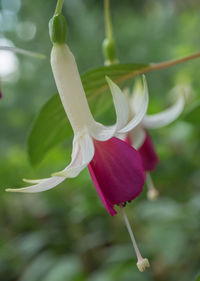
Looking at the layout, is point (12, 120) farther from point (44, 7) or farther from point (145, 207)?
point (145, 207)

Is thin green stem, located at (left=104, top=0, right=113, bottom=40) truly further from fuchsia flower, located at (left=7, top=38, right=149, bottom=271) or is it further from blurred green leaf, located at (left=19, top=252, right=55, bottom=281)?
blurred green leaf, located at (left=19, top=252, right=55, bottom=281)

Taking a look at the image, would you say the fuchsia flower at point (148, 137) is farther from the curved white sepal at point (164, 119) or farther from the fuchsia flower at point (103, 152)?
the fuchsia flower at point (103, 152)

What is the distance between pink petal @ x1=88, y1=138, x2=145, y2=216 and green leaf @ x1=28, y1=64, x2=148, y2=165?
14 centimetres

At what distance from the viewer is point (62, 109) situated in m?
0.50

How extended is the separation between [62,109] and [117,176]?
0.16m

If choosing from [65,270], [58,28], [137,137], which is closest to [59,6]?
[58,28]

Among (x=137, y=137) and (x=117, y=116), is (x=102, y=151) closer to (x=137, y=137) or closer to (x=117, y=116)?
(x=117, y=116)

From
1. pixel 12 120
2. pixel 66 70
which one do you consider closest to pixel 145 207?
pixel 66 70

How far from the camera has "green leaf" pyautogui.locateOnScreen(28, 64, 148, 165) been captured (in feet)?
1.64

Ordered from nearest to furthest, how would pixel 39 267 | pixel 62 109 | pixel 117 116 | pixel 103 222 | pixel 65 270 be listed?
pixel 117 116, pixel 62 109, pixel 65 270, pixel 39 267, pixel 103 222

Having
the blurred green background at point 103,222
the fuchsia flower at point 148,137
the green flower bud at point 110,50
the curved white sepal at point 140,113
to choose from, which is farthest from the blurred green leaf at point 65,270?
the curved white sepal at point 140,113

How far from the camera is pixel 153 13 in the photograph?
4344mm

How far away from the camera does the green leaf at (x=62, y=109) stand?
499 millimetres

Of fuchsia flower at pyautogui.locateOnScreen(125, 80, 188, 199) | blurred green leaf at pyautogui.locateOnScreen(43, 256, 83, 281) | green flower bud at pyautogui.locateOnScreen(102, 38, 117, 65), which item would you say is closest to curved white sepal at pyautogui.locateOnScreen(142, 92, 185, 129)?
fuchsia flower at pyautogui.locateOnScreen(125, 80, 188, 199)
